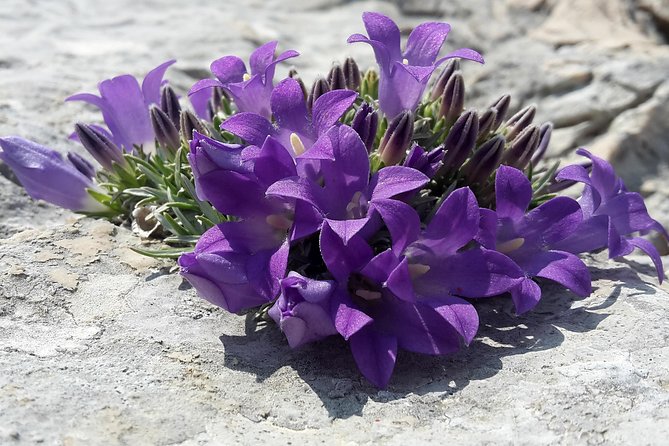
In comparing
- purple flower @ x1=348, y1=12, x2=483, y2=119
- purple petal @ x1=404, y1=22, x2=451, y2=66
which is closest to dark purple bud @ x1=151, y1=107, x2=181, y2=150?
purple flower @ x1=348, y1=12, x2=483, y2=119

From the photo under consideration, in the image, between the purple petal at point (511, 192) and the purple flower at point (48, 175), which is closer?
the purple petal at point (511, 192)

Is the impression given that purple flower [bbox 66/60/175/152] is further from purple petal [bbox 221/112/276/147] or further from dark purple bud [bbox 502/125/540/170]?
dark purple bud [bbox 502/125/540/170]

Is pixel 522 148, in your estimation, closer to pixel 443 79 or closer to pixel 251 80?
pixel 443 79

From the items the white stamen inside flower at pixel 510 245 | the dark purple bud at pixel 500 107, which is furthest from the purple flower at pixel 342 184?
the dark purple bud at pixel 500 107

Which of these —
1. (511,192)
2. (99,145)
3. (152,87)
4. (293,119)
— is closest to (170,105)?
(152,87)

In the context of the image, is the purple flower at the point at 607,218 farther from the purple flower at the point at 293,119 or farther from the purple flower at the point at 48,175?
the purple flower at the point at 48,175

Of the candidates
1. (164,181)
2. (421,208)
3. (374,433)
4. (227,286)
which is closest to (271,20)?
(164,181)
